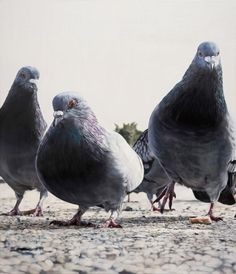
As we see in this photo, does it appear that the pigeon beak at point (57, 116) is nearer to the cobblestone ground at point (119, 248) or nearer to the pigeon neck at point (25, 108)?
the cobblestone ground at point (119, 248)

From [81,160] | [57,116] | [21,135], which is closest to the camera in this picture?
[57,116]

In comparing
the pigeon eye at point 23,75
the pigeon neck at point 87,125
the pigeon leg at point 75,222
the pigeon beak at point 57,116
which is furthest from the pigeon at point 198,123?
Result: the pigeon eye at point 23,75

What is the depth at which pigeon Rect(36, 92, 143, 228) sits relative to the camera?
8.18 ft

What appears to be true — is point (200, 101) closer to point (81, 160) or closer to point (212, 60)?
point (212, 60)

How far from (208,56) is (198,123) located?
1.11ft

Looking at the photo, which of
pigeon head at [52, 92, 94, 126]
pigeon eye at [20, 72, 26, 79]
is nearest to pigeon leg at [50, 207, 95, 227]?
pigeon head at [52, 92, 94, 126]

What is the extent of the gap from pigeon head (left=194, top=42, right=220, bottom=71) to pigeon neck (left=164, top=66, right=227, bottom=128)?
44mm

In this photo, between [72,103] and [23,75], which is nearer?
[72,103]

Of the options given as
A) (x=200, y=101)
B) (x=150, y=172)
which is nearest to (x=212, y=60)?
(x=200, y=101)

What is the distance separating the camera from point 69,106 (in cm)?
242

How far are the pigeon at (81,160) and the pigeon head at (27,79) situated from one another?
0.64 metres

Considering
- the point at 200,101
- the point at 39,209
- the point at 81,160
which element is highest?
the point at 200,101

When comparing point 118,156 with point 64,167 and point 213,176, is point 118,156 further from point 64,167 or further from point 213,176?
point 213,176

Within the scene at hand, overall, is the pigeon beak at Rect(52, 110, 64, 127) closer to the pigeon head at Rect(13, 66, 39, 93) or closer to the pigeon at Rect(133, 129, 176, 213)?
the pigeon head at Rect(13, 66, 39, 93)
